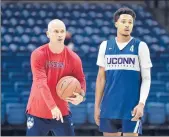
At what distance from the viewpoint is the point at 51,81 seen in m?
4.04

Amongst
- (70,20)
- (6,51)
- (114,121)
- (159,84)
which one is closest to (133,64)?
(114,121)

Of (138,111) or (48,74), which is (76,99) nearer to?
(48,74)

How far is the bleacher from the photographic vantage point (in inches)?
294

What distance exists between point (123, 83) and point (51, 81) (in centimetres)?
56

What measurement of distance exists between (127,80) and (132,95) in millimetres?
120

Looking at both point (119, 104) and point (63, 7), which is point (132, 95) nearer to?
point (119, 104)

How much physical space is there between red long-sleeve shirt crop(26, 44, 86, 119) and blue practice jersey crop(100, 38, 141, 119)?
27cm

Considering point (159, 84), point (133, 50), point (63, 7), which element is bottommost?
point (159, 84)

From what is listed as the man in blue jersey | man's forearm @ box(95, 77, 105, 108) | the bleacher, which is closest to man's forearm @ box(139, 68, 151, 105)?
the man in blue jersey

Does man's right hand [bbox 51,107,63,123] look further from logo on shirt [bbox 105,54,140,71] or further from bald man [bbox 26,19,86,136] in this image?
logo on shirt [bbox 105,54,140,71]

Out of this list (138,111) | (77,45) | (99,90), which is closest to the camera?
(138,111)

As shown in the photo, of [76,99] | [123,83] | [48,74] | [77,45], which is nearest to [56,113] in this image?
[76,99]

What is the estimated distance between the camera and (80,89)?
4074 millimetres

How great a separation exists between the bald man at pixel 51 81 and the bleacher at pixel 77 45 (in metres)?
3.24
